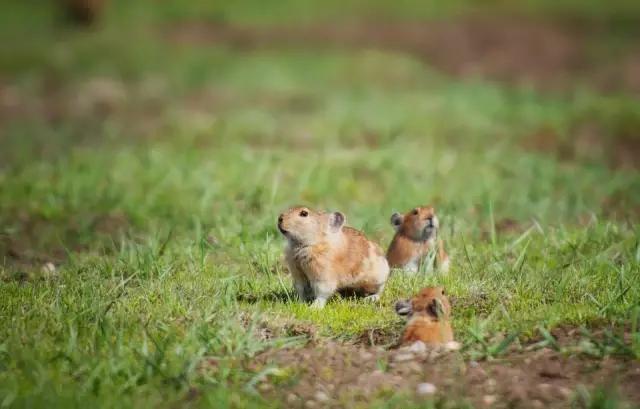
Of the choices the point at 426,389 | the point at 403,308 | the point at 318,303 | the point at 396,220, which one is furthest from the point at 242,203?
the point at 426,389

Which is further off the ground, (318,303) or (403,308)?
(403,308)

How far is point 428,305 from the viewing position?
18.4 ft

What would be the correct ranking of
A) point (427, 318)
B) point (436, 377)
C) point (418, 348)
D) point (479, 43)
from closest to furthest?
point (436, 377), point (418, 348), point (427, 318), point (479, 43)

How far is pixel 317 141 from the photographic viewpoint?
1355 centimetres

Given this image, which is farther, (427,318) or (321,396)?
(427,318)

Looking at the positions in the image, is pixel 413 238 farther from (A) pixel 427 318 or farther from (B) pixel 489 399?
(B) pixel 489 399

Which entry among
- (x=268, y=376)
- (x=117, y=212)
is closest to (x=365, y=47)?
(x=117, y=212)

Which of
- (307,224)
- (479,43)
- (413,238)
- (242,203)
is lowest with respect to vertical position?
(242,203)

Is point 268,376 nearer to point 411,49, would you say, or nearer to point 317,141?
point 317,141

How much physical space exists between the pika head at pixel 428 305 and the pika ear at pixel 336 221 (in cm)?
92

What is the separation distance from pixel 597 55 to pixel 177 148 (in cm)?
1015

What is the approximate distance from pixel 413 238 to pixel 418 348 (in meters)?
1.98

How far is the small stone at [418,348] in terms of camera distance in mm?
5477

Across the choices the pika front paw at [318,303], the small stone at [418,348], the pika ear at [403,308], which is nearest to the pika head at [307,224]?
the pika front paw at [318,303]
